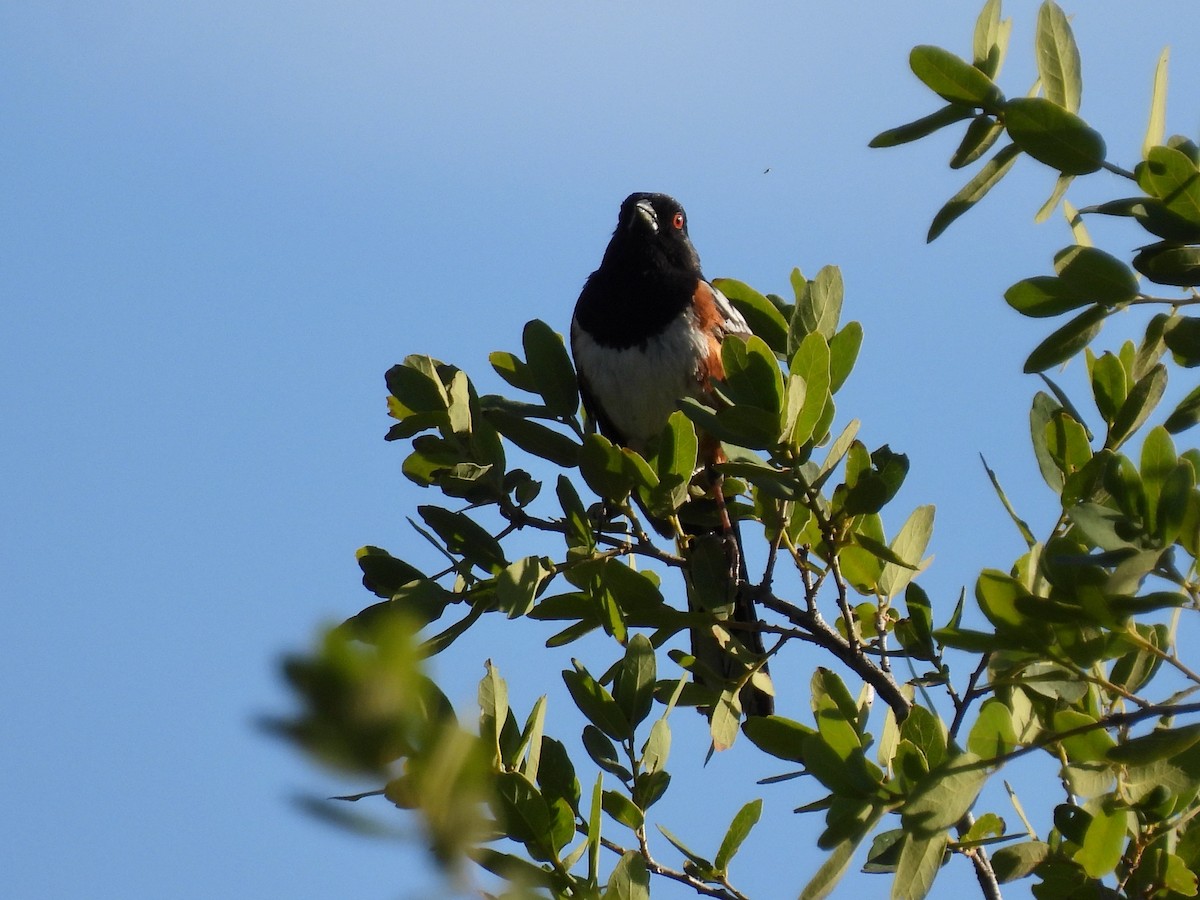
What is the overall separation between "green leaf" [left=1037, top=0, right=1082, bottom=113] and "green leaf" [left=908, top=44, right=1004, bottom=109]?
0.09 metres

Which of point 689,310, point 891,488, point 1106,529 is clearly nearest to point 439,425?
point 891,488

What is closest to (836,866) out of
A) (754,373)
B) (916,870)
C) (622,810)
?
(916,870)

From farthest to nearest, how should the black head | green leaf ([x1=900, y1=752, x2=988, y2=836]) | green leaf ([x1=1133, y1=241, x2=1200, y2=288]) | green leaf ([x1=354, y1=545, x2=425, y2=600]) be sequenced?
the black head → green leaf ([x1=354, y1=545, x2=425, y2=600]) → green leaf ([x1=1133, y1=241, x2=1200, y2=288]) → green leaf ([x1=900, y1=752, x2=988, y2=836])

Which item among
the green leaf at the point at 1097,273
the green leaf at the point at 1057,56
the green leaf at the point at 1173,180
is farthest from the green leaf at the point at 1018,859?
the green leaf at the point at 1057,56

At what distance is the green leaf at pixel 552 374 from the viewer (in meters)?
2.70

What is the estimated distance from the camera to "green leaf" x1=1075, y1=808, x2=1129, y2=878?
1.73m

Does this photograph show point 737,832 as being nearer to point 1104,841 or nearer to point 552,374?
point 1104,841

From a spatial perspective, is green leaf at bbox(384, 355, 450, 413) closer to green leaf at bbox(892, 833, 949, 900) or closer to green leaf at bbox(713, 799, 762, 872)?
green leaf at bbox(713, 799, 762, 872)

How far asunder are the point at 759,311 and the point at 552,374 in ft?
1.46

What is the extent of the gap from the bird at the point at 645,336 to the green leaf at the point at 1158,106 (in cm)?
230

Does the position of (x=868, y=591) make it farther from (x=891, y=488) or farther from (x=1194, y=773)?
(x=1194, y=773)

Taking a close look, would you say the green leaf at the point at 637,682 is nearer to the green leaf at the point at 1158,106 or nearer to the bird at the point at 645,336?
the green leaf at the point at 1158,106

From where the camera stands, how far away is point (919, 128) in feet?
6.08

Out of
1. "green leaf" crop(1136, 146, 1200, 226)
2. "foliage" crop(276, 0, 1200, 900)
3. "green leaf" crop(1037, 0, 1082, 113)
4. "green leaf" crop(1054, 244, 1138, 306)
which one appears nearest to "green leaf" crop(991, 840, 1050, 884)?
"foliage" crop(276, 0, 1200, 900)
